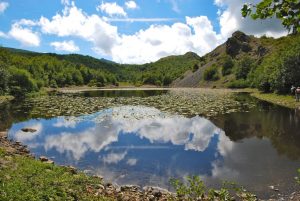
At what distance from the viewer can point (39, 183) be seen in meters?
12.6

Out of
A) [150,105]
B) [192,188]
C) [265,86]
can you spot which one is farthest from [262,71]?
[192,188]

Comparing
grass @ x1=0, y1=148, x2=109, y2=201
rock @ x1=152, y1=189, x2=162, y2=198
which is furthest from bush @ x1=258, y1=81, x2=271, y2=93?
grass @ x1=0, y1=148, x2=109, y2=201

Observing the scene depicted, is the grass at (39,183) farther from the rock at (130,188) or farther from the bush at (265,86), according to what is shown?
the bush at (265,86)

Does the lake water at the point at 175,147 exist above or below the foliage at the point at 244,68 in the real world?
below

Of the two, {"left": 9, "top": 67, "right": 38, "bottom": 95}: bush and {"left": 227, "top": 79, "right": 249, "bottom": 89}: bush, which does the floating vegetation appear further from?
{"left": 227, "top": 79, "right": 249, "bottom": 89}: bush

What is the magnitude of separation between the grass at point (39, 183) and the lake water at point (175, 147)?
2835mm

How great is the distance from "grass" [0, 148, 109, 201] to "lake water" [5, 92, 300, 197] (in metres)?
2.83

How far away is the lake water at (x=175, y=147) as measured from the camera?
17.7 meters

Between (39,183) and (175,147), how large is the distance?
13396 millimetres

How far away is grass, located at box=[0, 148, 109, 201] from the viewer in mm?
11195

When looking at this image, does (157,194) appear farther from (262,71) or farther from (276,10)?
(262,71)

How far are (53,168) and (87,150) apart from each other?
732 centimetres

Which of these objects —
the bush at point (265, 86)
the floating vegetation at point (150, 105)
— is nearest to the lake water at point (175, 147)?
the floating vegetation at point (150, 105)

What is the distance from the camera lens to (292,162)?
1989 centimetres
